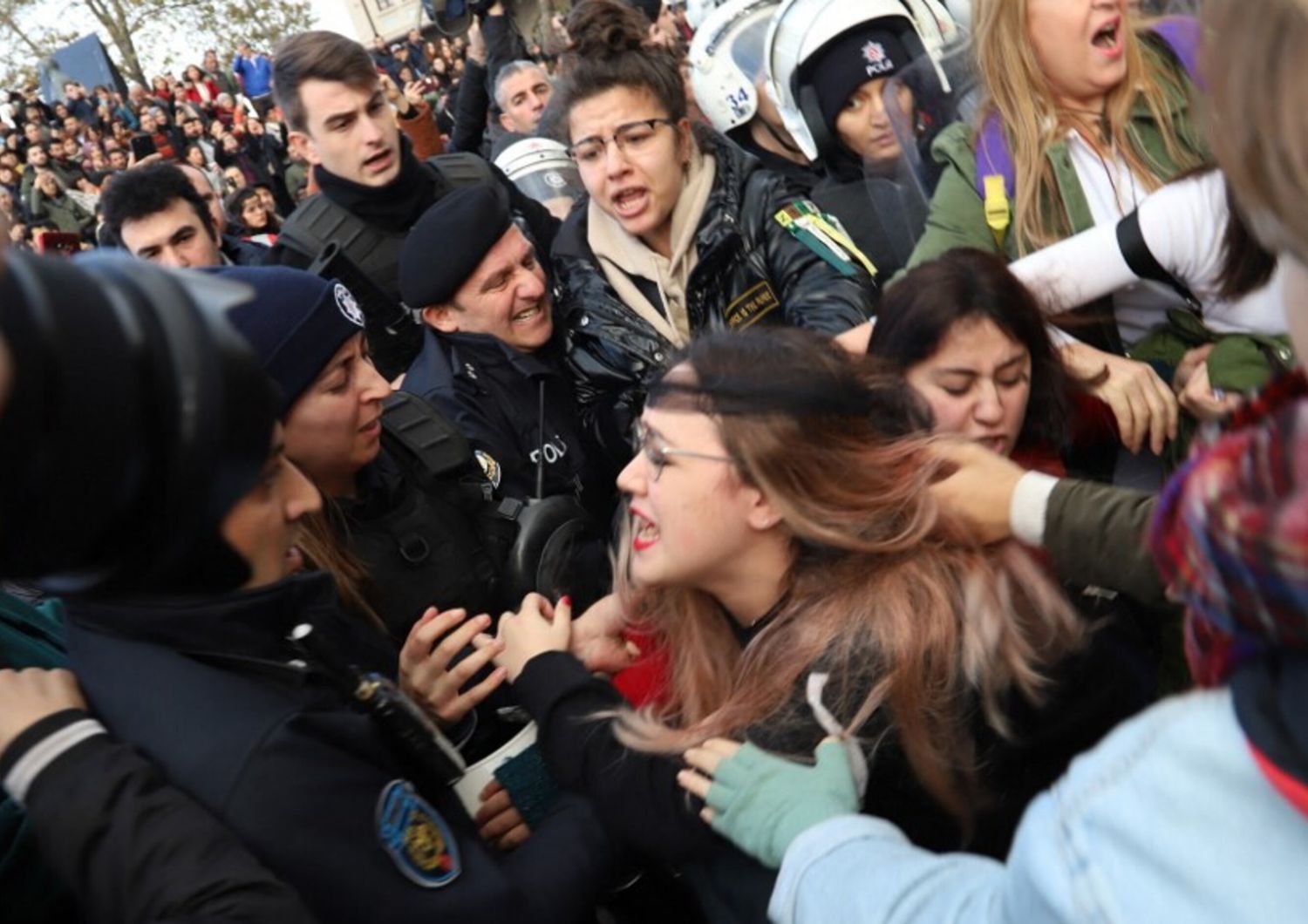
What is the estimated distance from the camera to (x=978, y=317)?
2156 mm

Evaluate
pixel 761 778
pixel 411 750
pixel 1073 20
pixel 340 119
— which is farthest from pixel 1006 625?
pixel 340 119

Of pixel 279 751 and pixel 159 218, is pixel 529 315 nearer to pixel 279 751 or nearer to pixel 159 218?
pixel 159 218

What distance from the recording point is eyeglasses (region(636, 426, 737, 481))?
1.84 metres

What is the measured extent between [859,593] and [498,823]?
71 centimetres

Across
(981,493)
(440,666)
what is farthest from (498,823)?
(981,493)

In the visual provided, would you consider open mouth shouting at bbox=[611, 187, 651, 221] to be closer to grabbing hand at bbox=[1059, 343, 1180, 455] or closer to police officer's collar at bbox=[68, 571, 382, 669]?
grabbing hand at bbox=[1059, 343, 1180, 455]

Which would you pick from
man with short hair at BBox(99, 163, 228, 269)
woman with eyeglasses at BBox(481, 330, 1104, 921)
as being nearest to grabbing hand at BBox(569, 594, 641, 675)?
woman with eyeglasses at BBox(481, 330, 1104, 921)

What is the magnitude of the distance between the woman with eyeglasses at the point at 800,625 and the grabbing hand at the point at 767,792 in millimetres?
111

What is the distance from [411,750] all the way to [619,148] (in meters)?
1.79

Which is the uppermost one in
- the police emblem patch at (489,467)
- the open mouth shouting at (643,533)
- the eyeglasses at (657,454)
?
the eyeglasses at (657,454)

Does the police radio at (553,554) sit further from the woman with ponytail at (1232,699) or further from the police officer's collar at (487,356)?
the woman with ponytail at (1232,699)

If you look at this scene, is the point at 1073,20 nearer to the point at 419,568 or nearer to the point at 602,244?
the point at 602,244

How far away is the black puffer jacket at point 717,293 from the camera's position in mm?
2803

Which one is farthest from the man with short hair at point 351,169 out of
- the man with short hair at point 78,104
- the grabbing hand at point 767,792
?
the man with short hair at point 78,104
